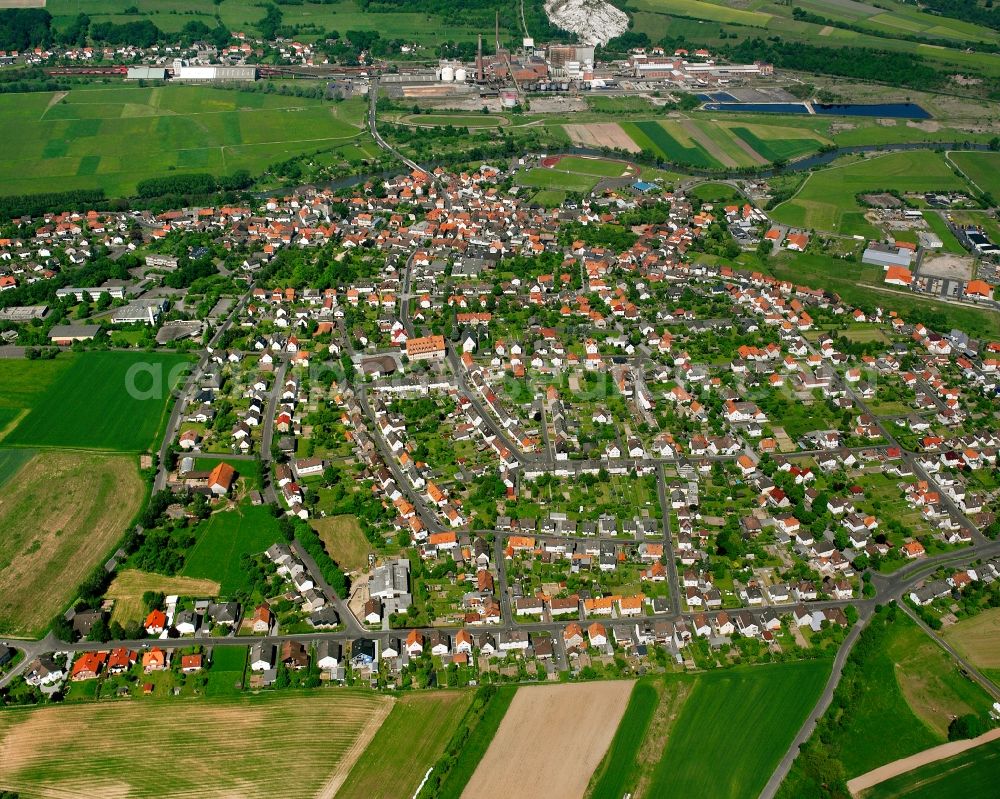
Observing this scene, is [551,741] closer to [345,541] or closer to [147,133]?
[345,541]

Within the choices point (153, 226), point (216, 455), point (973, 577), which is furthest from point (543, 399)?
point (153, 226)

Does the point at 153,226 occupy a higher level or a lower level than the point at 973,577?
higher

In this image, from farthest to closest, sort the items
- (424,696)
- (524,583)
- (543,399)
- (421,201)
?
(421,201)
(543,399)
(524,583)
(424,696)

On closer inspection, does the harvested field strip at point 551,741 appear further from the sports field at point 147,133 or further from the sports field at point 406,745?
the sports field at point 147,133

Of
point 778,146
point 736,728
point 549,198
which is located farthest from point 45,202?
point 778,146

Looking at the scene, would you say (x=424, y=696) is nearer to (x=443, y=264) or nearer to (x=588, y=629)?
(x=588, y=629)

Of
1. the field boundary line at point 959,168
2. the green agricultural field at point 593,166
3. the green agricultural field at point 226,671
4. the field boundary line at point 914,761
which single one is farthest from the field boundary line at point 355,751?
the field boundary line at point 959,168

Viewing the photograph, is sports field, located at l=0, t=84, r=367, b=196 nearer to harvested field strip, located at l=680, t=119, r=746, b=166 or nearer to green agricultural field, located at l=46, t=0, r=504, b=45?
green agricultural field, located at l=46, t=0, r=504, b=45

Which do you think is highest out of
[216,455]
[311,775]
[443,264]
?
[443,264]
